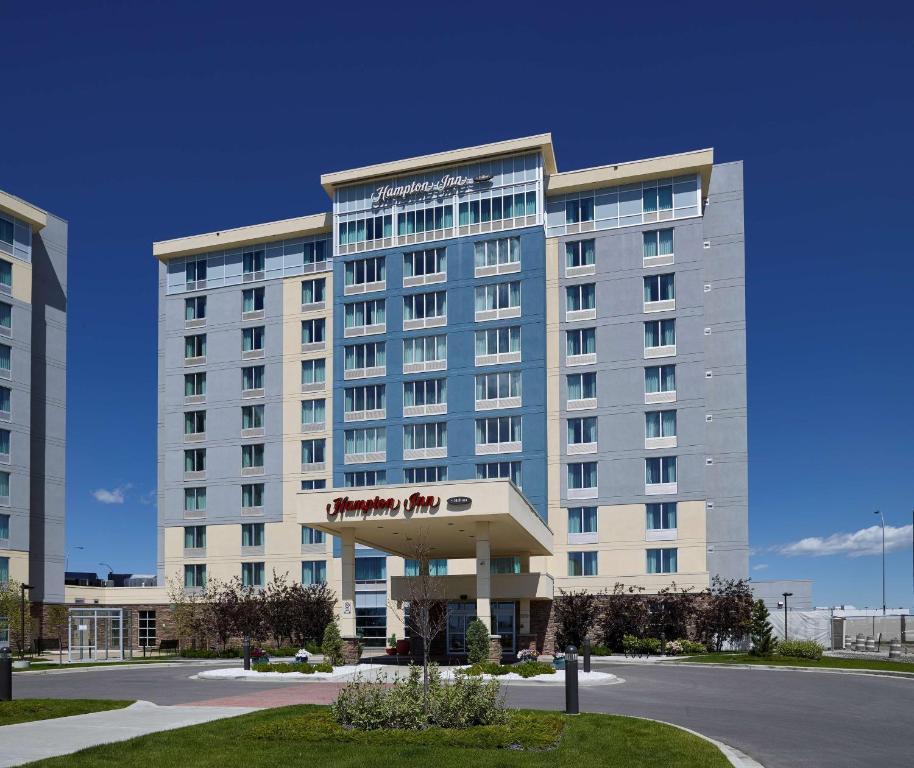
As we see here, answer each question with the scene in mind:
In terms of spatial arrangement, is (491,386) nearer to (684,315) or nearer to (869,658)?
(684,315)

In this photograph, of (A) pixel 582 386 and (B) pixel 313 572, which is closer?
(A) pixel 582 386

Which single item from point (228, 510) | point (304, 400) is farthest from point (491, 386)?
point (228, 510)

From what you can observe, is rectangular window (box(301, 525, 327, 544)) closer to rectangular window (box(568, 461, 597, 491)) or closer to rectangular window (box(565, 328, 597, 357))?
rectangular window (box(568, 461, 597, 491))

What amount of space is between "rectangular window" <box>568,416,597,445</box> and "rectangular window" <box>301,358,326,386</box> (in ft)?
60.3

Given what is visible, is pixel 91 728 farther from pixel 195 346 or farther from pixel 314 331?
pixel 195 346

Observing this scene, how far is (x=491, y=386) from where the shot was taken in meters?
62.9

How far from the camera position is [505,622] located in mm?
54125

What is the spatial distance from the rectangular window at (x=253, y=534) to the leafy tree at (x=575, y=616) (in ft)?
75.1

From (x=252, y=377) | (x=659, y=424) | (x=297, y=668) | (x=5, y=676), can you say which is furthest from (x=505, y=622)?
(x=5, y=676)

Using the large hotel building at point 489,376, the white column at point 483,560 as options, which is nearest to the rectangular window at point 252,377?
the large hotel building at point 489,376

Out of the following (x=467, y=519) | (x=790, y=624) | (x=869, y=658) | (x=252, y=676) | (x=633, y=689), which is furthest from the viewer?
(x=790, y=624)

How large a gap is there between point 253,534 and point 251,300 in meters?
17.0

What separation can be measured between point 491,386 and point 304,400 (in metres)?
14.5

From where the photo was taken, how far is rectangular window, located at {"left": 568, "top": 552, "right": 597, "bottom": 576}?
197ft
